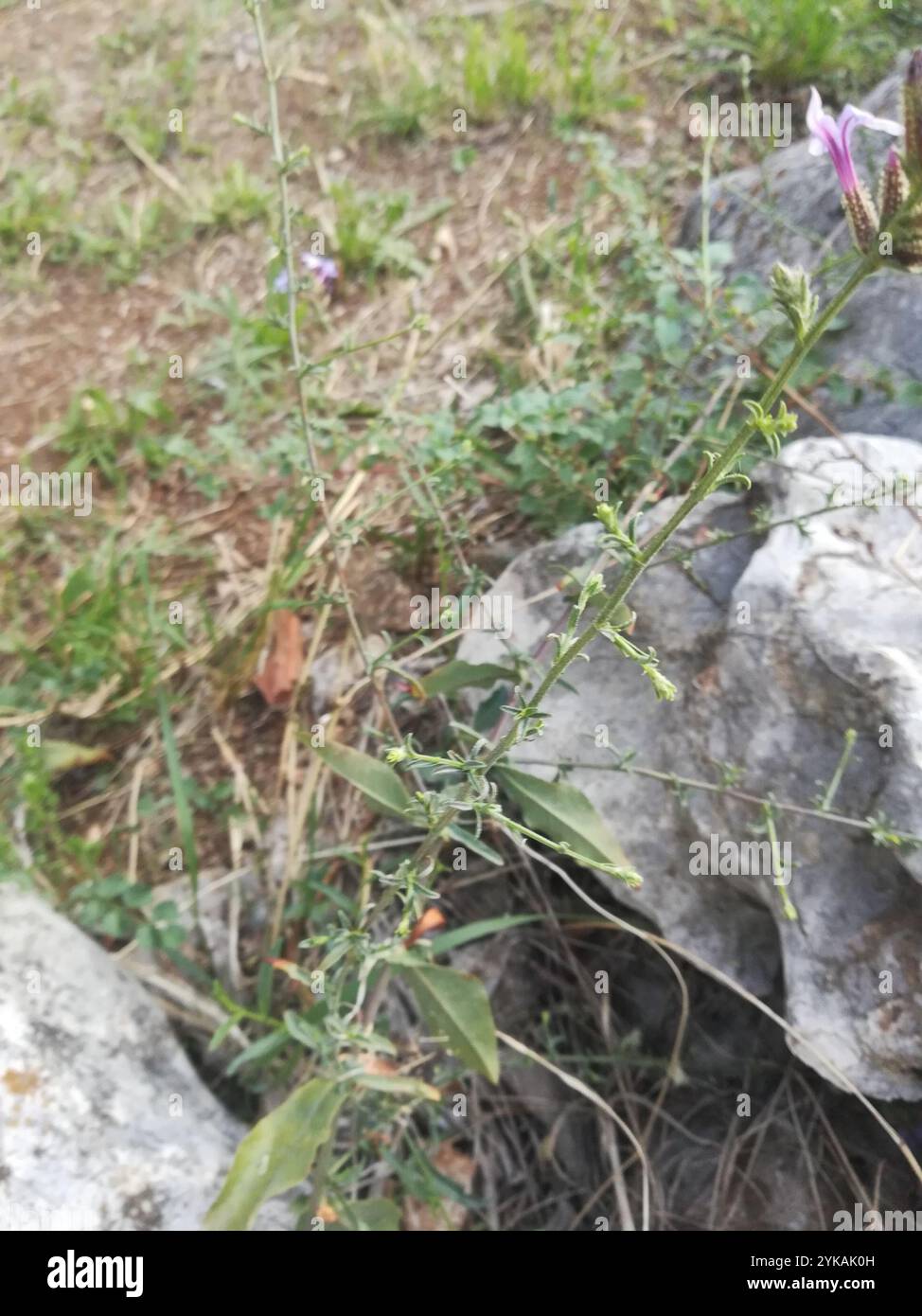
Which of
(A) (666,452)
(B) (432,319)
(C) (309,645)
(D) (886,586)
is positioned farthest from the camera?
(B) (432,319)

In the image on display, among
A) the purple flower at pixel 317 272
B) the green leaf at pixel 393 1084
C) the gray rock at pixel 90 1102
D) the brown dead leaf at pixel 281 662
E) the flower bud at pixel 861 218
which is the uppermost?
the flower bud at pixel 861 218

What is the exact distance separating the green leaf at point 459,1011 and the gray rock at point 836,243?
1.44m

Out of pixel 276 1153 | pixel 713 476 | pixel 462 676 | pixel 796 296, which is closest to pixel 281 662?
pixel 462 676

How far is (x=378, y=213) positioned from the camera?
10.9 ft

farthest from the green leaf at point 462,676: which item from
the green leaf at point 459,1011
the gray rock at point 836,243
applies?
the gray rock at point 836,243

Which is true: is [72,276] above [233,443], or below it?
above

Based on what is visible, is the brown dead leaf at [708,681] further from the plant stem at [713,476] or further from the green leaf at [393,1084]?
the green leaf at [393,1084]

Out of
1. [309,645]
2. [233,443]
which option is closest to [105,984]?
[309,645]

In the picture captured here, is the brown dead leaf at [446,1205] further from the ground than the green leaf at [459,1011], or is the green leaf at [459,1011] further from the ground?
the green leaf at [459,1011]

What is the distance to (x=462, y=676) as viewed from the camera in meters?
1.75

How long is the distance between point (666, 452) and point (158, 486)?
1435 millimetres

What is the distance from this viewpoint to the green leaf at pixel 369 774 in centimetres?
162
